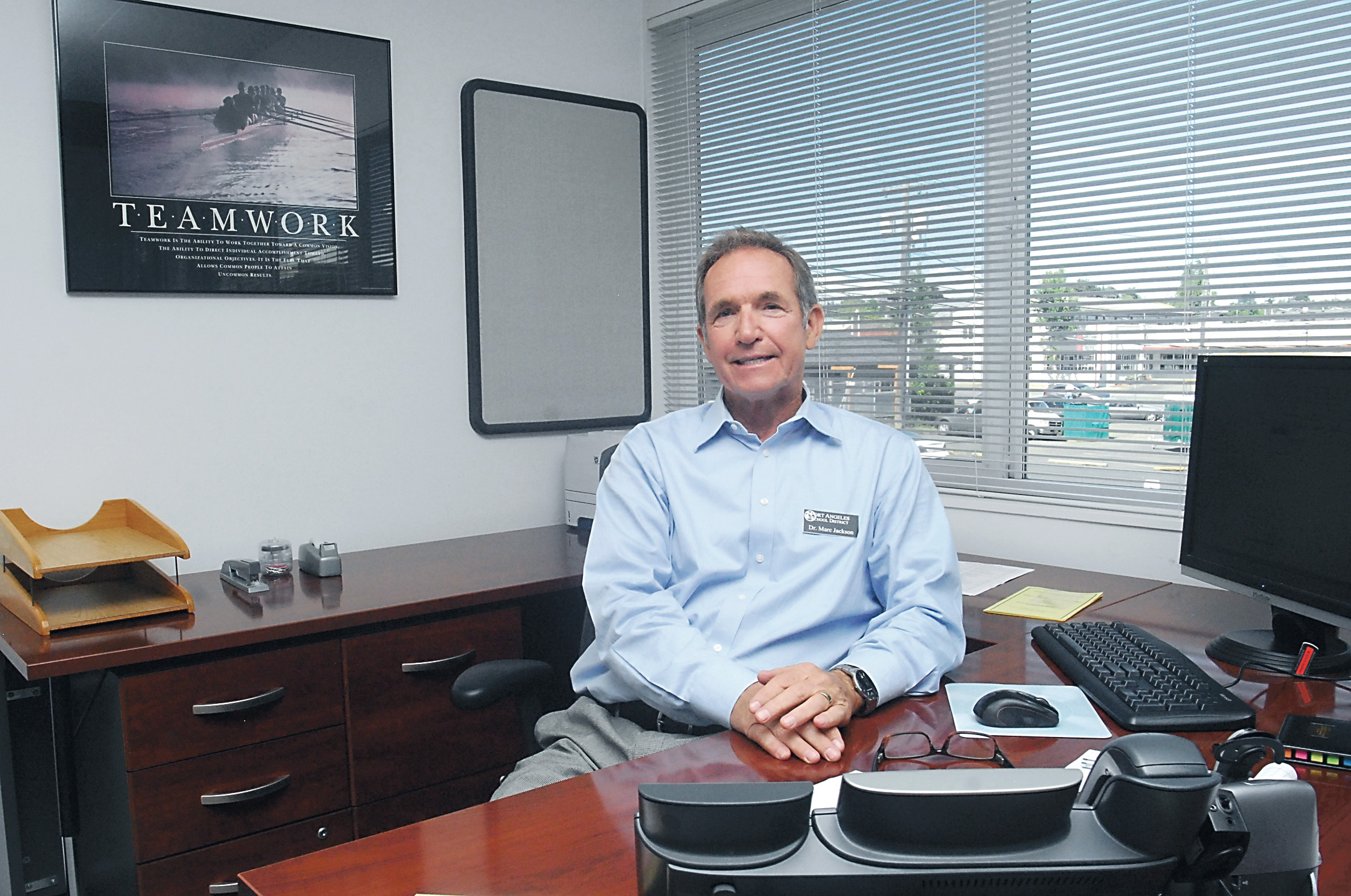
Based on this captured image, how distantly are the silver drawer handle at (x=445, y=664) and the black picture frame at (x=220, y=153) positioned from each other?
41.8 inches

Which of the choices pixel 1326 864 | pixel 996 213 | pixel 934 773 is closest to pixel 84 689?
pixel 934 773

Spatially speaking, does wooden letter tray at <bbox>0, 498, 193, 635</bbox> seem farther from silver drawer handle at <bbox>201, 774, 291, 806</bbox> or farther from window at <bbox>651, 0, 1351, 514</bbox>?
window at <bbox>651, 0, 1351, 514</bbox>

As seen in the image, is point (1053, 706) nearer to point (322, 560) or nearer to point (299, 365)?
point (322, 560)

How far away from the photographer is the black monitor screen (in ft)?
4.74

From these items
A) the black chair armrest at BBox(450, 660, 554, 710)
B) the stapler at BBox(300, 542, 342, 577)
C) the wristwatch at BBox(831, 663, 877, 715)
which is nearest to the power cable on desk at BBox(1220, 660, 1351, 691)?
the wristwatch at BBox(831, 663, 877, 715)

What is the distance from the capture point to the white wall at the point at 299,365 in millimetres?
2197

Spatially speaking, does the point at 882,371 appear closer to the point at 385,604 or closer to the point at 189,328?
the point at 385,604

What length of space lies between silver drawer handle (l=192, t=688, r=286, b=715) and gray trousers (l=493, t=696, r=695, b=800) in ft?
1.91

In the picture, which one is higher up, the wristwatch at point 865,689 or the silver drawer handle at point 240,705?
the wristwatch at point 865,689

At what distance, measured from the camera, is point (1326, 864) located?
3.10 ft

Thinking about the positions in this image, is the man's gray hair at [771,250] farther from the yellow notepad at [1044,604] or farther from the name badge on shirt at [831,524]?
the yellow notepad at [1044,604]

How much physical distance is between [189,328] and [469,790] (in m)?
1.30

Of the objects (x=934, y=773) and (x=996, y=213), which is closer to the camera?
(x=934, y=773)

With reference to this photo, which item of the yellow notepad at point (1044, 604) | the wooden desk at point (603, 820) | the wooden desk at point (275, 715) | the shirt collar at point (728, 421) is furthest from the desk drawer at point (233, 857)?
the yellow notepad at point (1044, 604)
